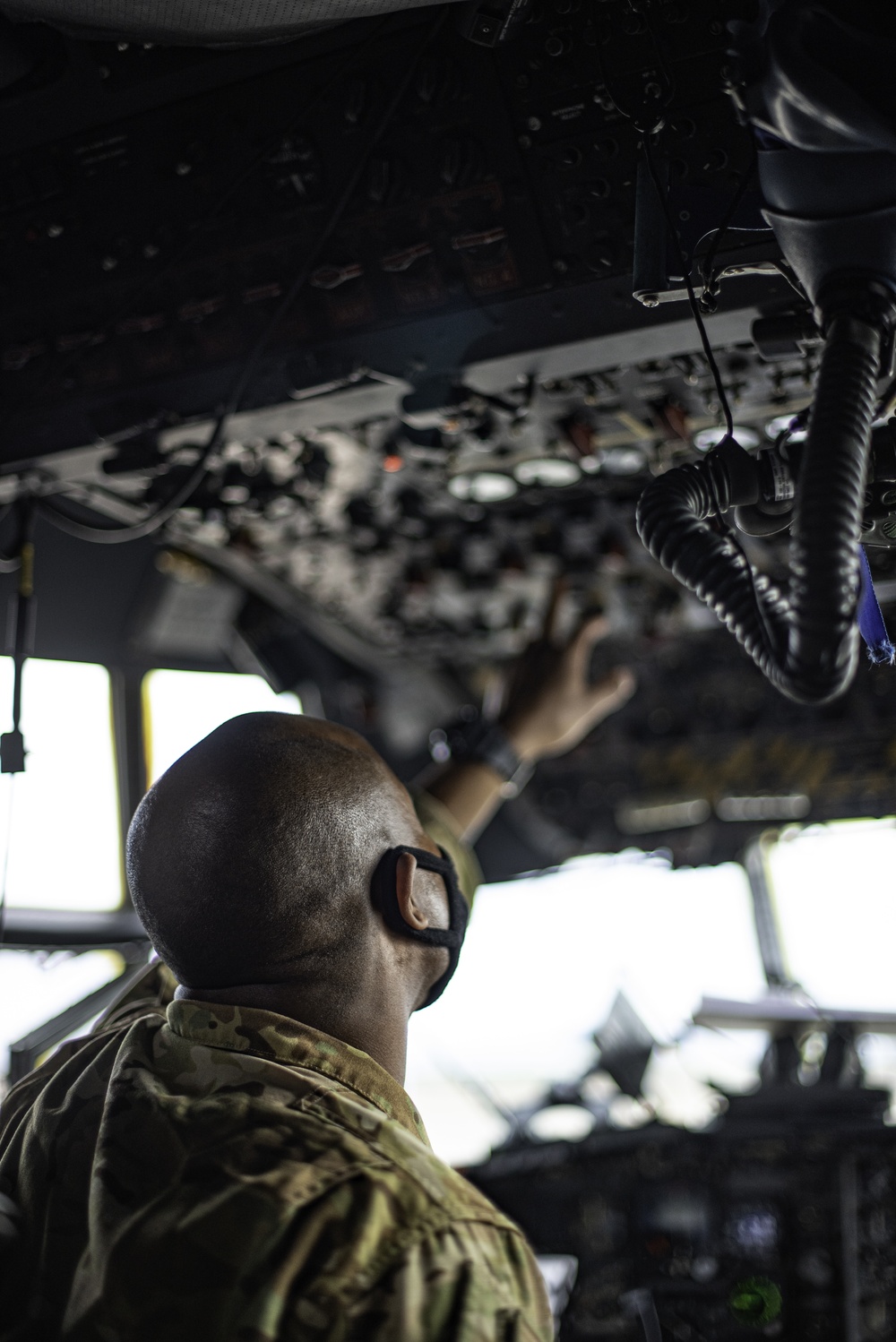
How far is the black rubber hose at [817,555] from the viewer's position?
89 cm

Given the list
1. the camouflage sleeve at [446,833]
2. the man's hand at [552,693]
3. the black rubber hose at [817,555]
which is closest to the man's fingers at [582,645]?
the man's hand at [552,693]

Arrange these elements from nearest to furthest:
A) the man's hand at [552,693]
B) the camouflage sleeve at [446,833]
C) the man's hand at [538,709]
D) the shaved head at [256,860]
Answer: the shaved head at [256,860] → the camouflage sleeve at [446,833] → the man's hand at [538,709] → the man's hand at [552,693]

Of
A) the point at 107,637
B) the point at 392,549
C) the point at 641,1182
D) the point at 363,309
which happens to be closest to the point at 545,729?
the point at 392,549

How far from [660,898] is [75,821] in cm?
201

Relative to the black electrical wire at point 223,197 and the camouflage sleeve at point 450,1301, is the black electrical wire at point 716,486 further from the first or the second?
the camouflage sleeve at point 450,1301

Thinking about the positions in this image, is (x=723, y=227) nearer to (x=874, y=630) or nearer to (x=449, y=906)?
(x=874, y=630)

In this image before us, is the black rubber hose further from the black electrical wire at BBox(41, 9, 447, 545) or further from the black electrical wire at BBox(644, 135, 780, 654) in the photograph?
the black electrical wire at BBox(41, 9, 447, 545)

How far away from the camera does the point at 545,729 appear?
237 centimetres

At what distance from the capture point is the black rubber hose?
2.92ft

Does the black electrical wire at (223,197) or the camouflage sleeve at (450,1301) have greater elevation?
the black electrical wire at (223,197)

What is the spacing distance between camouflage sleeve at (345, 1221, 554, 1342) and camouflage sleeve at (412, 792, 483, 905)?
2.99 ft

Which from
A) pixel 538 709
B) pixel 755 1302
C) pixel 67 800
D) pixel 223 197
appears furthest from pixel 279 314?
pixel 67 800

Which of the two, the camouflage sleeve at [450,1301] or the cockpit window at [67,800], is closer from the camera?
the camouflage sleeve at [450,1301]

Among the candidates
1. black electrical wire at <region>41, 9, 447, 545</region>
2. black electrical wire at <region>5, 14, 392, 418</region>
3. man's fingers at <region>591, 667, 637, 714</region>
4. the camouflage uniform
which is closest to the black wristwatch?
man's fingers at <region>591, 667, 637, 714</region>
